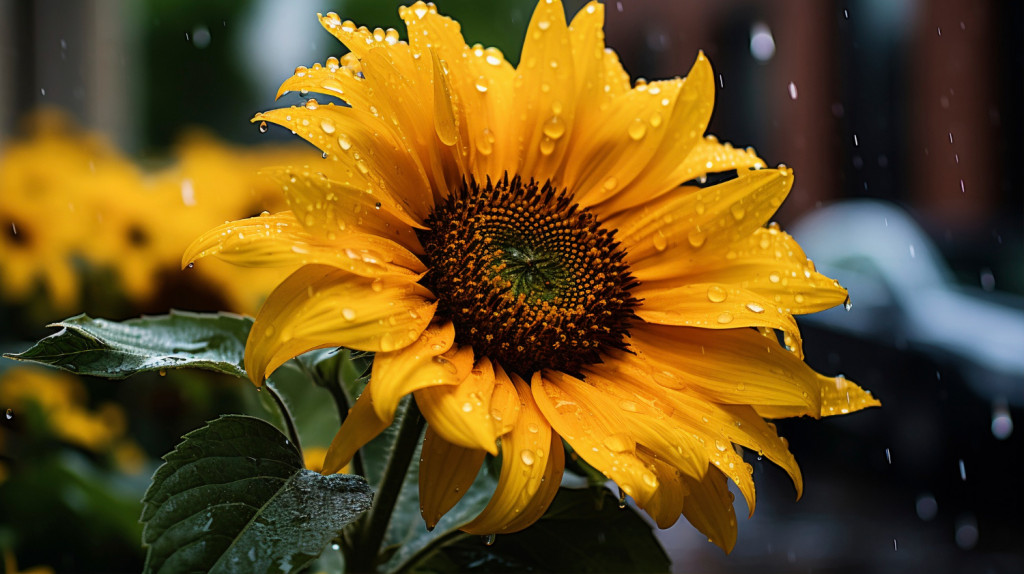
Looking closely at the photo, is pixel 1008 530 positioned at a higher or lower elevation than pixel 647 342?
lower

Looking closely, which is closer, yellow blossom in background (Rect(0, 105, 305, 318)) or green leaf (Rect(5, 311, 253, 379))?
green leaf (Rect(5, 311, 253, 379))

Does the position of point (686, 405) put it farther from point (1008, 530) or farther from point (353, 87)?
point (1008, 530)

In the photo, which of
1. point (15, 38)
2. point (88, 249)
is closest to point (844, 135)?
point (15, 38)

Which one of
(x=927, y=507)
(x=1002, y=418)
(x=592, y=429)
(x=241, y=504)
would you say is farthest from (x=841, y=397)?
(x=927, y=507)

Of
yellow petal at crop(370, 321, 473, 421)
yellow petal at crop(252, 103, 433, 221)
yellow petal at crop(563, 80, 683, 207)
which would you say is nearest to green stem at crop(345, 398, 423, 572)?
yellow petal at crop(370, 321, 473, 421)

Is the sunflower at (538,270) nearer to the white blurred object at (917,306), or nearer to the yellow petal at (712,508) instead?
the yellow petal at (712,508)

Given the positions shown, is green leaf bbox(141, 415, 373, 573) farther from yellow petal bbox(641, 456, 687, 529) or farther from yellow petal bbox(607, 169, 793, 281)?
yellow petal bbox(607, 169, 793, 281)

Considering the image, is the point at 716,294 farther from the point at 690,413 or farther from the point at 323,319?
the point at 323,319

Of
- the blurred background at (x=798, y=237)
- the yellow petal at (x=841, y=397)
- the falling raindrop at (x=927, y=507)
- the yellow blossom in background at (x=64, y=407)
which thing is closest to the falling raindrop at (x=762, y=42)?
the blurred background at (x=798, y=237)
